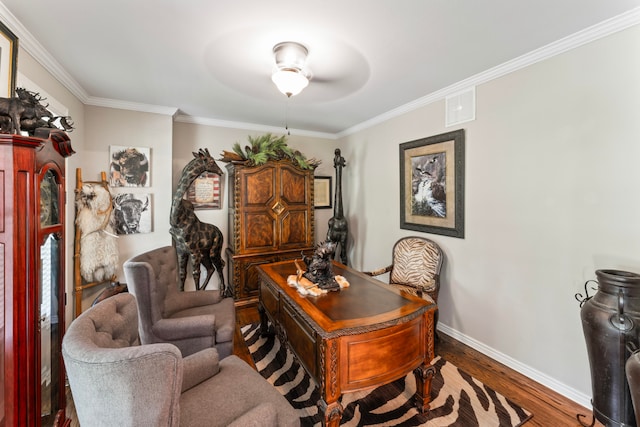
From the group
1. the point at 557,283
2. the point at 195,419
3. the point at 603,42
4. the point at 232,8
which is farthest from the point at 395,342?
the point at 603,42

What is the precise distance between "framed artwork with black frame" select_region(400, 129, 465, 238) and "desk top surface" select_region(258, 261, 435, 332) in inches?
48.7

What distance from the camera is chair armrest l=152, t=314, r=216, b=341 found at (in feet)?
6.68

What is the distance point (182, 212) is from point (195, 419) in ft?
8.46

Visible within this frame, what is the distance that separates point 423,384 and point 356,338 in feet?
2.57

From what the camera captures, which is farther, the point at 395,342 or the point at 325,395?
the point at 395,342

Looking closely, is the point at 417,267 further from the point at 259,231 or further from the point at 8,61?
the point at 8,61

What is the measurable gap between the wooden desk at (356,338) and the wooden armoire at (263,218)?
1.73 m

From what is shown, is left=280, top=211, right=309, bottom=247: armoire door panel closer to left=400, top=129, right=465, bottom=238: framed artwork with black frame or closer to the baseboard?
left=400, top=129, right=465, bottom=238: framed artwork with black frame

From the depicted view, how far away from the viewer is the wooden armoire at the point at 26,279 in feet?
3.74

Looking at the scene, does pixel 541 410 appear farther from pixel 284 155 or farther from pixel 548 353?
pixel 284 155

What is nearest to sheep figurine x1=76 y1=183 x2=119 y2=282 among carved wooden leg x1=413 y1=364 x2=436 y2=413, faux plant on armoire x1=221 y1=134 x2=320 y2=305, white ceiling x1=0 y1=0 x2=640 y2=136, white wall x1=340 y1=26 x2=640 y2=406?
white ceiling x1=0 y1=0 x2=640 y2=136

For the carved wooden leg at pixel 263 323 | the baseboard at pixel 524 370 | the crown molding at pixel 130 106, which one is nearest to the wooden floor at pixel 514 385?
A: the baseboard at pixel 524 370

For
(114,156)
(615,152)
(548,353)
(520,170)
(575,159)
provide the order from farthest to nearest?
(114,156) < (520,170) < (548,353) < (575,159) < (615,152)

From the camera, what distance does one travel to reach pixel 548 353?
221 cm
